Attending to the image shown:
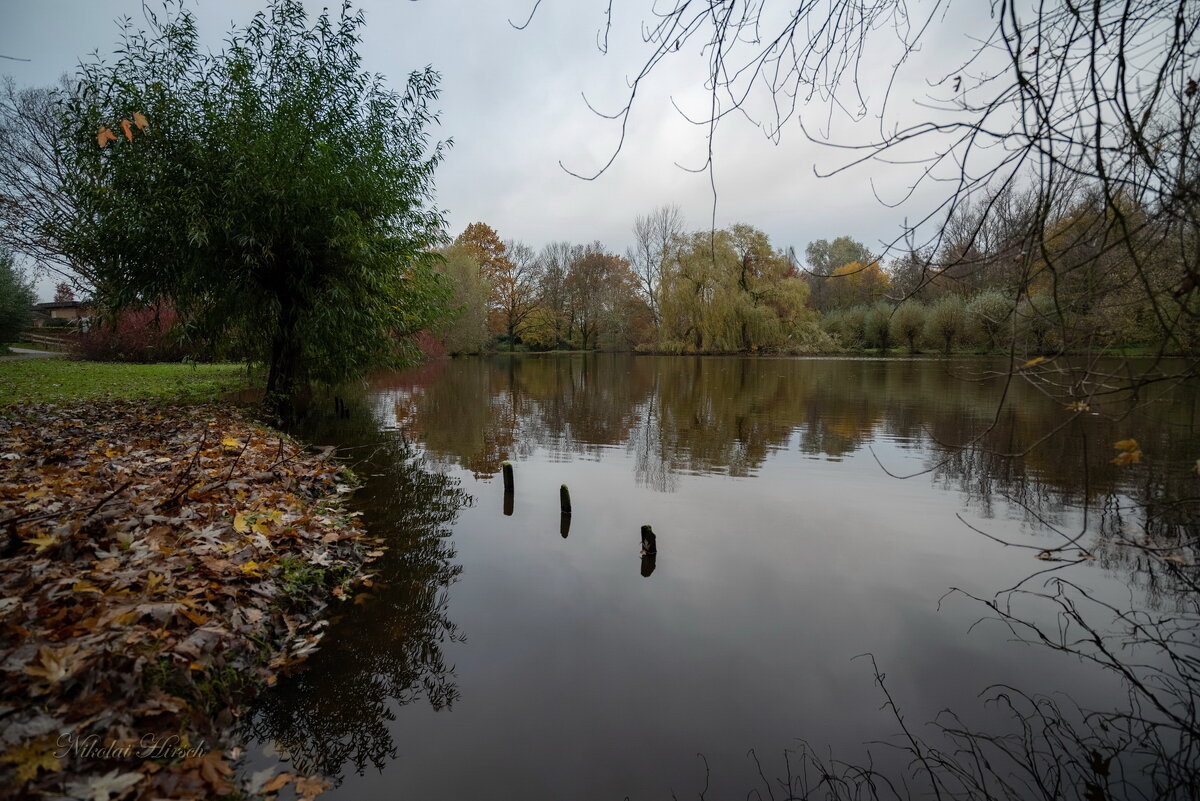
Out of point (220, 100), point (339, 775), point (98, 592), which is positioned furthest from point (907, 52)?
point (220, 100)

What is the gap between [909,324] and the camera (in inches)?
1848

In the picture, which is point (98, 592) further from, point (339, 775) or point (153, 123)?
point (153, 123)

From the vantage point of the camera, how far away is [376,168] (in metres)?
11.5

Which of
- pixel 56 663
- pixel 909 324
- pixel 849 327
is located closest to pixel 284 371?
pixel 56 663

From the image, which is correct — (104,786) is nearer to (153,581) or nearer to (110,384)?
(153,581)

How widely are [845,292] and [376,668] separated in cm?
6177

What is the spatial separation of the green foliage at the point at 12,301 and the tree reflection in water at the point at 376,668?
102ft

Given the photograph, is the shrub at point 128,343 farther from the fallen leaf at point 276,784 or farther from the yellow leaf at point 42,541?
the fallen leaf at point 276,784

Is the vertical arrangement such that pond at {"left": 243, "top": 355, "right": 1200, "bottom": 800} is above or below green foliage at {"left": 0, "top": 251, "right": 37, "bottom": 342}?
below

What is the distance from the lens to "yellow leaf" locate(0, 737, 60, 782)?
2221mm

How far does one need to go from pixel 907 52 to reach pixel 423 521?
7.11m

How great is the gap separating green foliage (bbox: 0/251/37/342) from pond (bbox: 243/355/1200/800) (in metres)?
25.9

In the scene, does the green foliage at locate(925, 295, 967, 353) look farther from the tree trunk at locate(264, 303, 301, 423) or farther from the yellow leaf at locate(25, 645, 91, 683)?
the yellow leaf at locate(25, 645, 91, 683)

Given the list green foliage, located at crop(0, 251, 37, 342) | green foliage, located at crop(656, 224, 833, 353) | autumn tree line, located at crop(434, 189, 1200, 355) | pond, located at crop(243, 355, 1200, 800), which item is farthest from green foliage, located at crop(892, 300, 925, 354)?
green foliage, located at crop(0, 251, 37, 342)
